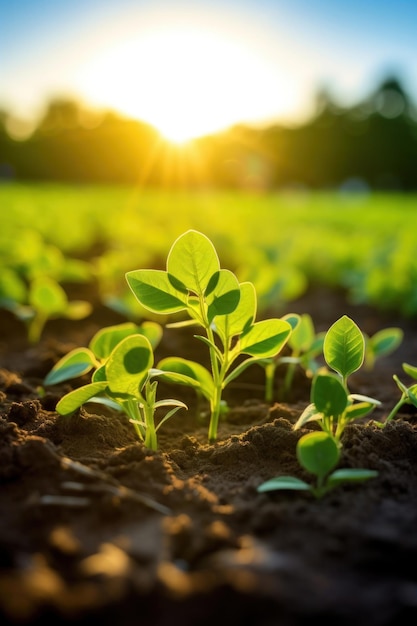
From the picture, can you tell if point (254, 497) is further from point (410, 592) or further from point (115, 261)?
point (115, 261)

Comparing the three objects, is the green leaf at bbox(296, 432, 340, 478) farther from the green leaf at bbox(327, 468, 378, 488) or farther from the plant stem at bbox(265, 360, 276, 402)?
the plant stem at bbox(265, 360, 276, 402)

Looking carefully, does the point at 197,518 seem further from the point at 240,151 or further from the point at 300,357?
the point at 240,151

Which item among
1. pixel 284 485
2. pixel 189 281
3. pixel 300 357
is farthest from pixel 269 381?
pixel 284 485

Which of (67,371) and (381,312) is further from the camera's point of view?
(381,312)

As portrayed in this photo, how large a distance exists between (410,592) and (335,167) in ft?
172

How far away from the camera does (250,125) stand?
2076 inches

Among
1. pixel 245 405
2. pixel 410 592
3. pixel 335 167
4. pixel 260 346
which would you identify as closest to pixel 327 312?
pixel 245 405

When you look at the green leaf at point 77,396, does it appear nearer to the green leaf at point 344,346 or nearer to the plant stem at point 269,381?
→ the green leaf at point 344,346

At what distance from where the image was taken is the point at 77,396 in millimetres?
1433

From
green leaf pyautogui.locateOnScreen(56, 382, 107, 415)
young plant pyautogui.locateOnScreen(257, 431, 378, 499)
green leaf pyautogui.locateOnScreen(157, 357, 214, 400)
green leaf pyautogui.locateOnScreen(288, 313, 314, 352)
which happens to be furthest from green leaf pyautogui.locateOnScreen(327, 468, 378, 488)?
green leaf pyautogui.locateOnScreen(288, 313, 314, 352)

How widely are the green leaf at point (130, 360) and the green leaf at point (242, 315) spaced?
0.28 m

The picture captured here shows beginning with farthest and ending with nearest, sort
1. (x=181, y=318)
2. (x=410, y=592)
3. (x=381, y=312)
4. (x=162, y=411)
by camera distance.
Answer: (x=381, y=312) → (x=181, y=318) → (x=162, y=411) → (x=410, y=592)

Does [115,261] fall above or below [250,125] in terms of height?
below

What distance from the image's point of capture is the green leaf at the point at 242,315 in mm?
1523
